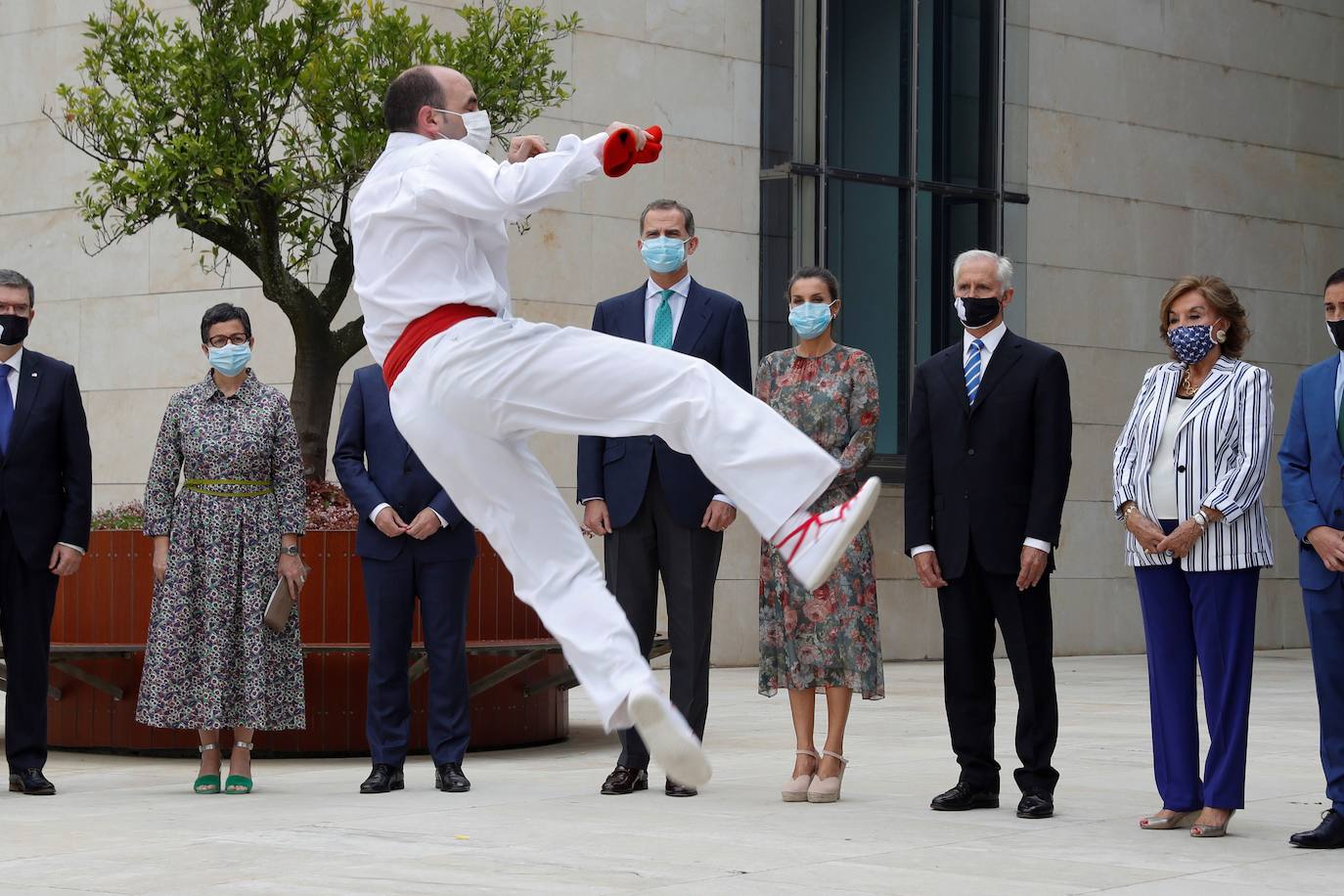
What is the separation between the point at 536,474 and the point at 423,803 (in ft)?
7.62

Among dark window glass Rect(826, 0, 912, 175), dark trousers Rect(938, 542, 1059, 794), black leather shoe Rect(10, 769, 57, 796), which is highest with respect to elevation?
dark window glass Rect(826, 0, 912, 175)

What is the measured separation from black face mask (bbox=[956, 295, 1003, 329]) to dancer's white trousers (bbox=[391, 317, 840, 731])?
7.08 feet

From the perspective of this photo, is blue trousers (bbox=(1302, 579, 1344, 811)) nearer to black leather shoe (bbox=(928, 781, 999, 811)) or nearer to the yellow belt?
black leather shoe (bbox=(928, 781, 999, 811))

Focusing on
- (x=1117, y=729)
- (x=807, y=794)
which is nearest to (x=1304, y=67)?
(x=1117, y=729)

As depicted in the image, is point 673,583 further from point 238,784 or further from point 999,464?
point 238,784

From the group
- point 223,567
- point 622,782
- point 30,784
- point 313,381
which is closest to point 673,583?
point 622,782

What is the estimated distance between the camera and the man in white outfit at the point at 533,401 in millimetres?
4977

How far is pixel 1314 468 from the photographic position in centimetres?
632

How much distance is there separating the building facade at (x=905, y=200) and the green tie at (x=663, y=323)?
5.55 meters

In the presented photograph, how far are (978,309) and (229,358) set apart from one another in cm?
313

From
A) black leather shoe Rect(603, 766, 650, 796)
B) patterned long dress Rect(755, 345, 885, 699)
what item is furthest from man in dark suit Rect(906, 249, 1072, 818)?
black leather shoe Rect(603, 766, 650, 796)

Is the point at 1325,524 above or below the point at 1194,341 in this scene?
below

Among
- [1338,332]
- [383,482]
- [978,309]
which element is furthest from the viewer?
[383,482]

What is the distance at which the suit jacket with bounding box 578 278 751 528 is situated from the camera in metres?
7.48
